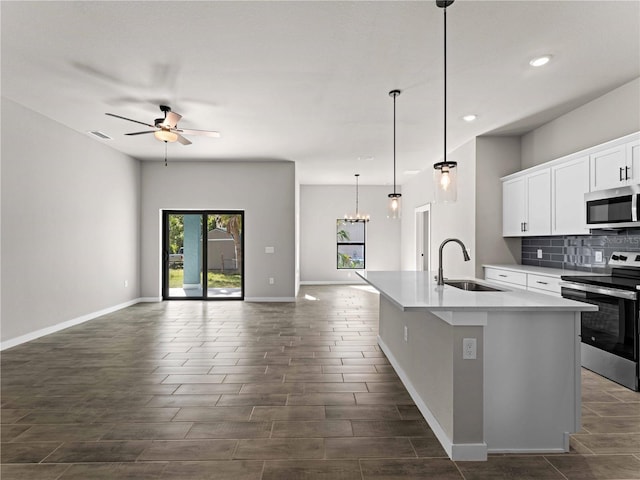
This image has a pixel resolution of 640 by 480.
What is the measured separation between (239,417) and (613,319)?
10.3ft

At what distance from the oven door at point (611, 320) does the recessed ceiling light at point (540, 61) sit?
2.05m

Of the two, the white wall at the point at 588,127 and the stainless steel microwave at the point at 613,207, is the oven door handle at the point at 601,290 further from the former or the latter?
the white wall at the point at 588,127

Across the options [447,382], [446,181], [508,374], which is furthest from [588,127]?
[447,382]

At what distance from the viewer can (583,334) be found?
360 centimetres

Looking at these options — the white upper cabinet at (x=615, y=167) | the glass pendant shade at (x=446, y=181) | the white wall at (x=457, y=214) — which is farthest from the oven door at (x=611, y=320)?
the glass pendant shade at (x=446, y=181)

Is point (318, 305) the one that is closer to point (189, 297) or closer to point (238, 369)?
point (189, 297)

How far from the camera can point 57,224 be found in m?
5.20

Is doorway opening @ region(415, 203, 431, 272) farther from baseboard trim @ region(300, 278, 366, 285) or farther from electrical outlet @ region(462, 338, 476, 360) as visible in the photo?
electrical outlet @ region(462, 338, 476, 360)

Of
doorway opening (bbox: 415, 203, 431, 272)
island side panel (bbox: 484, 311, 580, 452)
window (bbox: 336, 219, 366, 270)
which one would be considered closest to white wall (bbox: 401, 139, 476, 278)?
doorway opening (bbox: 415, 203, 431, 272)

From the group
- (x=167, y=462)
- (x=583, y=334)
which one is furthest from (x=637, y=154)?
(x=167, y=462)

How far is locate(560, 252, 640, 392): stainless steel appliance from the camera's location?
121 inches

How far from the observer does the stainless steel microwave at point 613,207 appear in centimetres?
331

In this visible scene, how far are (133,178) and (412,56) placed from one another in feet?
19.8

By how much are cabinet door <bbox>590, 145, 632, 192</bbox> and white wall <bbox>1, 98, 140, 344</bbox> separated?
6.39 meters
